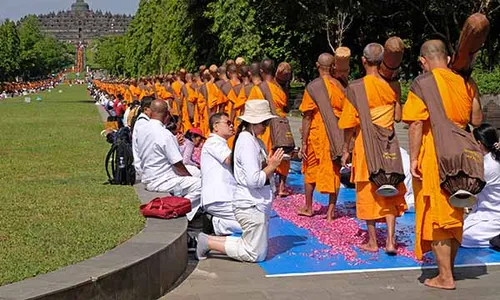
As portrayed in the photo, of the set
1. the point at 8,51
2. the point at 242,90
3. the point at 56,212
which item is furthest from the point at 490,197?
the point at 8,51

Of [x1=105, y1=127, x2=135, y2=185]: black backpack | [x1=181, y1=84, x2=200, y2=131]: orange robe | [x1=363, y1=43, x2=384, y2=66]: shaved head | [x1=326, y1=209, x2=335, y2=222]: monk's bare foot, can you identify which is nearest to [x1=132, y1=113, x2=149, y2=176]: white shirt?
[x1=105, y1=127, x2=135, y2=185]: black backpack

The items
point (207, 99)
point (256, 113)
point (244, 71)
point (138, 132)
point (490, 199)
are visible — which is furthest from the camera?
point (207, 99)

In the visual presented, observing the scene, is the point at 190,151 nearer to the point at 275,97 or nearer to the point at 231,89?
the point at 275,97

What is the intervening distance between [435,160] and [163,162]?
3.32m

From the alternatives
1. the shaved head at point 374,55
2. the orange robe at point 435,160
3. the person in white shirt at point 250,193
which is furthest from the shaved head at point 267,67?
the orange robe at point 435,160

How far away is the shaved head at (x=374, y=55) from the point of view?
764 centimetres

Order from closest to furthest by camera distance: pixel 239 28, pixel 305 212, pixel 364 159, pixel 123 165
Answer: pixel 364 159 < pixel 305 212 < pixel 123 165 < pixel 239 28

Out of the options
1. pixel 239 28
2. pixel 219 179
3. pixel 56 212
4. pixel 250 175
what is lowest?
pixel 56 212

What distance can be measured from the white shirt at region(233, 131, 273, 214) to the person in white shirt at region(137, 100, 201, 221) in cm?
125

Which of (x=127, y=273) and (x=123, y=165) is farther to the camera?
(x=123, y=165)

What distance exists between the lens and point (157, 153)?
862 centimetres

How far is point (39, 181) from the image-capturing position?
36.5 feet

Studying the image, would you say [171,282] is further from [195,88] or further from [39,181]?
[195,88]

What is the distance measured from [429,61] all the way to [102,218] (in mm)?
3450
